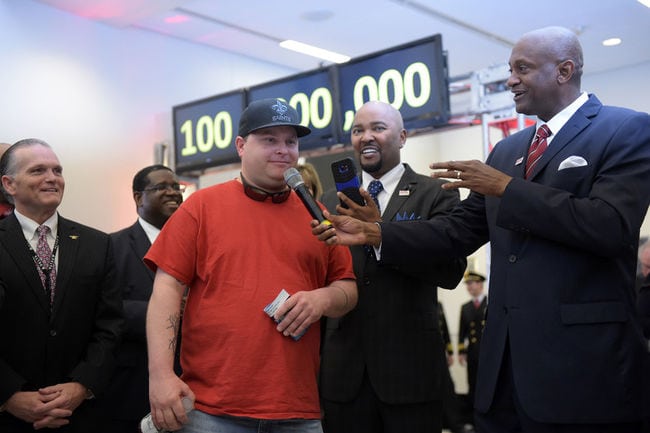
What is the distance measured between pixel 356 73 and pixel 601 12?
137 inches

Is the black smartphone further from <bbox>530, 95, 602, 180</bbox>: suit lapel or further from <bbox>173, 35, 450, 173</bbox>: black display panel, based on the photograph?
<bbox>173, 35, 450, 173</bbox>: black display panel

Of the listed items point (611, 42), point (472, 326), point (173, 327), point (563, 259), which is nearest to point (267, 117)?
point (173, 327)

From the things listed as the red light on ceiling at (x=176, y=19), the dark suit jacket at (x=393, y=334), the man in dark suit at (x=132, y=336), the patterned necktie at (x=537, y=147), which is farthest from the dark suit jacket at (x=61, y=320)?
the red light on ceiling at (x=176, y=19)

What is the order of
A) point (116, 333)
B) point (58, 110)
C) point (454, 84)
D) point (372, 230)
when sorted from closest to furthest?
point (372, 230)
point (116, 333)
point (454, 84)
point (58, 110)

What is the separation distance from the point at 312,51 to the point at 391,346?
644cm

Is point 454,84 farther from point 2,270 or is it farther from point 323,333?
point 2,270

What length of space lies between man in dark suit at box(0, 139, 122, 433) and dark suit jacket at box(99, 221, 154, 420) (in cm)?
44

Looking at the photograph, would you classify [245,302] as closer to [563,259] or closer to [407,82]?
[563,259]

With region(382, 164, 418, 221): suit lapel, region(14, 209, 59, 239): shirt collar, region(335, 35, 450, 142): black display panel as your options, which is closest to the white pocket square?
region(382, 164, 418, 221): suit lapel

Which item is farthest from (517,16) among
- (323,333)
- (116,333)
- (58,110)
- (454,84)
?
(116,333)

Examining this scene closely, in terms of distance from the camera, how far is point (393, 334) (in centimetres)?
295

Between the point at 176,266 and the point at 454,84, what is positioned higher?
the point at 454,84

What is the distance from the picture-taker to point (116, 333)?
3.06 meters

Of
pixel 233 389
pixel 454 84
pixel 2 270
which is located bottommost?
pixel 233 389
